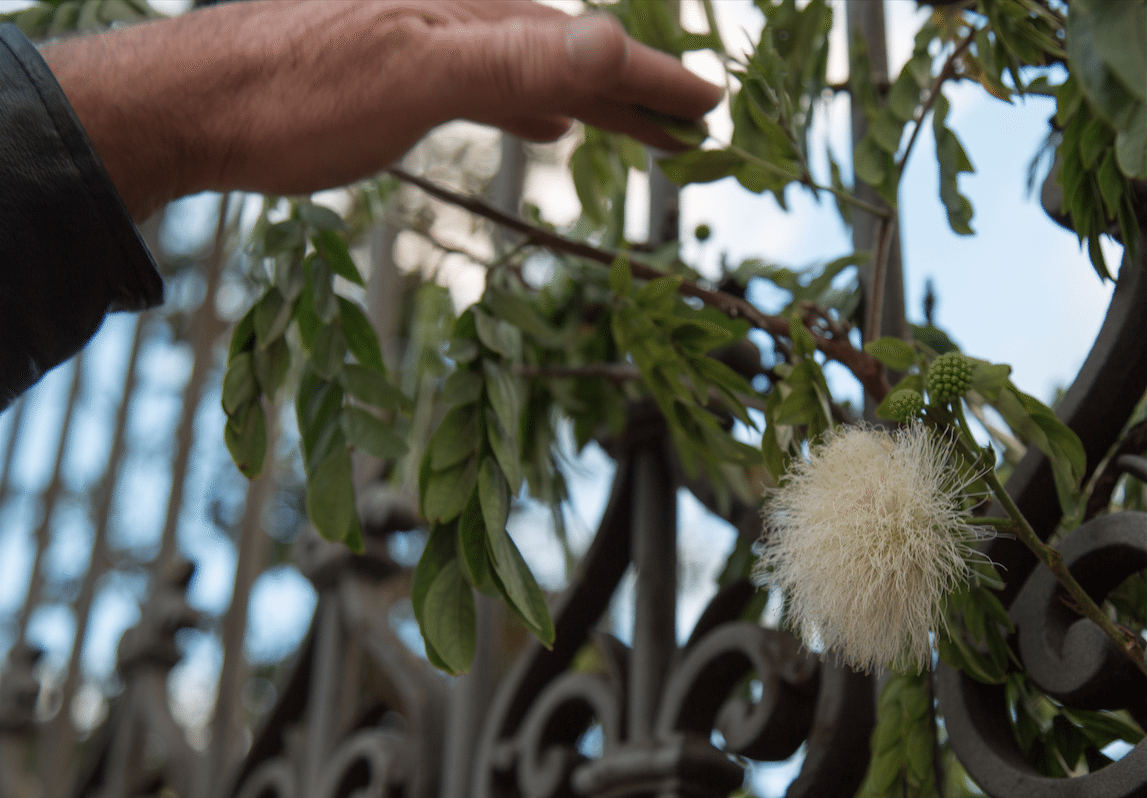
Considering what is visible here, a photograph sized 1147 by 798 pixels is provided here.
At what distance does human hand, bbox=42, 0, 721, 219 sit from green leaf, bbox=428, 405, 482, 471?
0.55 ft

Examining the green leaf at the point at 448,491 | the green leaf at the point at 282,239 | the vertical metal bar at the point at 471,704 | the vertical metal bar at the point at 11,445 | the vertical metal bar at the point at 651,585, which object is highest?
the green leaf at the point at 282,239

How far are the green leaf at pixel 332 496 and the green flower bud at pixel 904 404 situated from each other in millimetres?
350

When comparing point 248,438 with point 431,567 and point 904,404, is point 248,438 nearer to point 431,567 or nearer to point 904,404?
point 431,567

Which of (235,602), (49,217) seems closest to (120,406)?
(235,602)

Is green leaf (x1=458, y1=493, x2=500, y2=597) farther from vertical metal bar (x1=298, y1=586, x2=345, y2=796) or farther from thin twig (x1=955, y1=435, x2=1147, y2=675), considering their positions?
vertical metal bar (x1=298, y1=586, x2=345, y2=796)

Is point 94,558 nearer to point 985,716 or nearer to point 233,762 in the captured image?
point 233,762

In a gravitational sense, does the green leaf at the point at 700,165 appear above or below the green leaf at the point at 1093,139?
below

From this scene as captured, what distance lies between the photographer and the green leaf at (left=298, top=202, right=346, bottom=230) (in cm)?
67

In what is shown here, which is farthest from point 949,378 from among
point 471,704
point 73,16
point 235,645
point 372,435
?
point 235,645

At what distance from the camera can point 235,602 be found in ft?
4.20

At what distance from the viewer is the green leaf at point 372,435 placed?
0.63 m

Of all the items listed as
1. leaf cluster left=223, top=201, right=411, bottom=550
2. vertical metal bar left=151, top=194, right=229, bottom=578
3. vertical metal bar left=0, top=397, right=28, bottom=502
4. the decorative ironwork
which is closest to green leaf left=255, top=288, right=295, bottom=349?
leaf cluster left=223, top=201, right=411, bottom=550

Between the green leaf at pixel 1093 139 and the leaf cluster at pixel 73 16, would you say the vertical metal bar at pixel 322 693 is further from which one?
the green leaf at pixel 1093 139

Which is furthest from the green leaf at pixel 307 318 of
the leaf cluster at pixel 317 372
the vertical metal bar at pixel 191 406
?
the vertical metal bar at pixel 191 406
